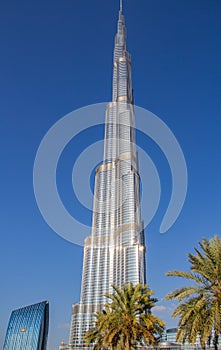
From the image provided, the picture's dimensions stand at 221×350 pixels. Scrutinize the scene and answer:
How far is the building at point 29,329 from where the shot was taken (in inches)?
4978

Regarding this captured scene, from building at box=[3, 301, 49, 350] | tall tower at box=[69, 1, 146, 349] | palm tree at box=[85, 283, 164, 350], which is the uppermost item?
tall tower at box=[69, 1, 146, 349]

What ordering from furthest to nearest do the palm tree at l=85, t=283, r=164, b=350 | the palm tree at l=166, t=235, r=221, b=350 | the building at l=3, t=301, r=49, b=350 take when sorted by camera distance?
the building at l=3, t=301, r=49, b=350 < the palm tree at l=85, t=283, r=164, b=350 < the palm tree at l=166, t=235, r=221, b=350

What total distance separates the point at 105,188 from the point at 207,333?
17931cm

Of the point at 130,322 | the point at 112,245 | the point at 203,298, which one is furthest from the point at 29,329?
the point at 203,298

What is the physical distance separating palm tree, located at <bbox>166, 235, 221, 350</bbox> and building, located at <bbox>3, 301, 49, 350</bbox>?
119 metres

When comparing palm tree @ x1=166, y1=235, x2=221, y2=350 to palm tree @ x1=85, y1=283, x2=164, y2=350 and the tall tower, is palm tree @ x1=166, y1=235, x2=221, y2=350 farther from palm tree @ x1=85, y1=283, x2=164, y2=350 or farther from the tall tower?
the tall tower

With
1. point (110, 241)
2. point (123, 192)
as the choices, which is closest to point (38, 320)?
point (110, 241)

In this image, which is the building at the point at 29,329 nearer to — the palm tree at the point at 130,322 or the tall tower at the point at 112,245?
the tall tower at the point at 112,245

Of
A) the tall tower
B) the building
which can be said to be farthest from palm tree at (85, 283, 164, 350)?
the tall tower

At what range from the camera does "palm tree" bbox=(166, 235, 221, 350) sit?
67.6ft

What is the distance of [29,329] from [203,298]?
410 ft

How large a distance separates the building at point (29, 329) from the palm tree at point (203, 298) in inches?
4675

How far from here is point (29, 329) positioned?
12850 cm

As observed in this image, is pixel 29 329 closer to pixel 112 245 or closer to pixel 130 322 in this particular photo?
pixel 112 245
